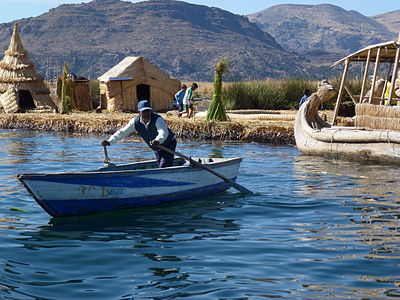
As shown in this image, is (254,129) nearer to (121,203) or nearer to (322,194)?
(322,194)

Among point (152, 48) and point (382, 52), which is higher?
point (152, 48)

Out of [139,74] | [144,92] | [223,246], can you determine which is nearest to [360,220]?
[223,246]

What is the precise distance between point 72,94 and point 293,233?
69.0 ft

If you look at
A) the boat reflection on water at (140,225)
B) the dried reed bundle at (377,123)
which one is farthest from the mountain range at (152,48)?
the boat reflection on water at (140,225)

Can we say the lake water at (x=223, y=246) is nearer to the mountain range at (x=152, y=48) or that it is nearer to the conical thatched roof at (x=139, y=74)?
the conical thatched roof at (x=139, y=74)

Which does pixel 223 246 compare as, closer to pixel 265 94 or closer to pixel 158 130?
pixel 158 130

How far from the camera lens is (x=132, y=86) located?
28328mm

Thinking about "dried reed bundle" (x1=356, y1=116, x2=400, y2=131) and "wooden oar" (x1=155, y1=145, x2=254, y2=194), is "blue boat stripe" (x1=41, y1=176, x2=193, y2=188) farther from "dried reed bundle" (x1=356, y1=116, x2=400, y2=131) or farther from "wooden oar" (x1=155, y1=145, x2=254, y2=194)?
"dried reed bundle" (x1=356, y1=116, x2=400, y2=131)

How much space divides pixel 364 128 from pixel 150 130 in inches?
296

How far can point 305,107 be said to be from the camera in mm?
18141

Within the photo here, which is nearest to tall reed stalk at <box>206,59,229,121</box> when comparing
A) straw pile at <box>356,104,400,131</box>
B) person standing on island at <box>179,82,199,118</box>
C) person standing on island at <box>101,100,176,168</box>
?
person standing on island at <box>179,82,199,118</box>

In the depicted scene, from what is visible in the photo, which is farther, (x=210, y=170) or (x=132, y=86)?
(x=132, y=86)

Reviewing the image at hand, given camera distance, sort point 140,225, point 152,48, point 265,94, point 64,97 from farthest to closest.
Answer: point 152,48, point 265,94, point 64,97, point 140,225

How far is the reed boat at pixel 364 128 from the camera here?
15492mm
